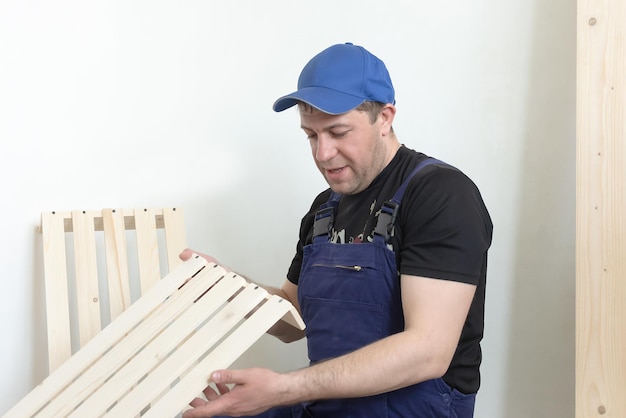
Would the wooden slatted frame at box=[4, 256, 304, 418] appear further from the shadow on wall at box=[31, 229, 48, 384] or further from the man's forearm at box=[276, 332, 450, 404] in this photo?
the shadow on wall at box=[31, 229, 48, 384]

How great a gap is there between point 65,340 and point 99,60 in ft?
2.40

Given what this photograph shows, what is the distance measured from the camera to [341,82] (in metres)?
1.37

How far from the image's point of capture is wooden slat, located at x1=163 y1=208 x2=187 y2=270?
172 cm

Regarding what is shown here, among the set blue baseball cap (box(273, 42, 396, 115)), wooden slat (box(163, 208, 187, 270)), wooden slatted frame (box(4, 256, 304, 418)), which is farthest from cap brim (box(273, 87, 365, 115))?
wooden slat (box(163, 208, 187, 270))

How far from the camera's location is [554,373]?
1.72 meters

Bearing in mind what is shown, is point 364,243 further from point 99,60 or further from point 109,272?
point 99,60

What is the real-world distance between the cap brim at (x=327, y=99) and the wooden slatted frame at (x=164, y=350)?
0.38m

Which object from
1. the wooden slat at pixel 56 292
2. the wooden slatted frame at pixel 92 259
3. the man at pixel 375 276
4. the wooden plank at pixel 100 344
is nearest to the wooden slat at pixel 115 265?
the wooden slatted frame at pixel 92 259

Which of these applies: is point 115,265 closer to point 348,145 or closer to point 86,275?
point 86,275

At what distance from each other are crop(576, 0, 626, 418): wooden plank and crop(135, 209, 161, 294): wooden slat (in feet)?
3.39

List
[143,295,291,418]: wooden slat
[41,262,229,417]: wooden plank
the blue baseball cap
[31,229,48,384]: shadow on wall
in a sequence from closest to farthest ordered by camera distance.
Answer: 1. [143,295,291,418]: wooden slat
2. [41,262,229,417]: wooden plank
3. the blue baseball cap
4. [31,229,48,384]: shadow on wall

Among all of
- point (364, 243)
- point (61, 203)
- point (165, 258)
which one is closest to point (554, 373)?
point (364, 243)

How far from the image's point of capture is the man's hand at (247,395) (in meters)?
1.08

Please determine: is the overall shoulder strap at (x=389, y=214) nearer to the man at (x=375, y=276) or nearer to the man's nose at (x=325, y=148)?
the man at (x=375, y=276)
